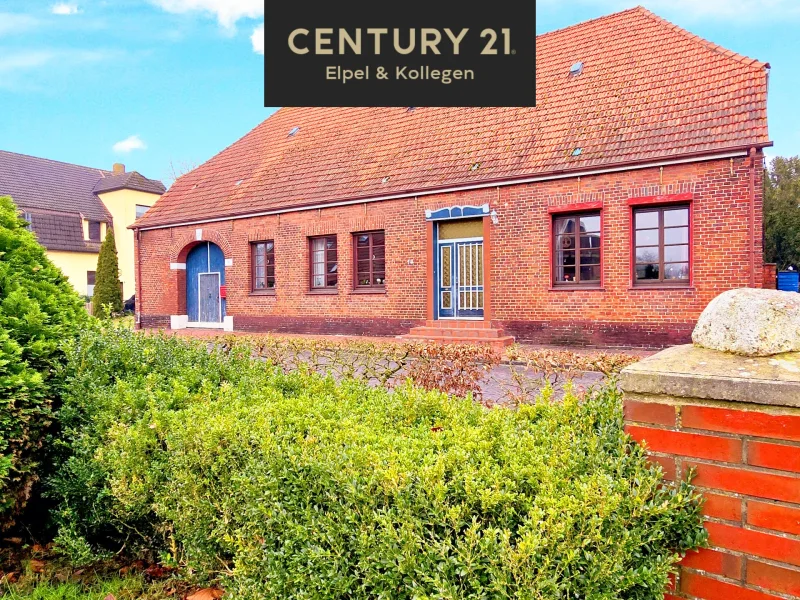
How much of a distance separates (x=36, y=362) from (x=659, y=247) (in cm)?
1276

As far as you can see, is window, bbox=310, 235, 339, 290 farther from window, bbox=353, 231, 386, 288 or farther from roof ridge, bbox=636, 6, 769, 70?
roof ridge, bbox=636, 6, 769, 70

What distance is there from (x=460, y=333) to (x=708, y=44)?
9663 mm

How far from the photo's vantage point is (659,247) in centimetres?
1294

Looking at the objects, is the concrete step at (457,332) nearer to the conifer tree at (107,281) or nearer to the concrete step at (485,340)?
the concrete step at (485,340)

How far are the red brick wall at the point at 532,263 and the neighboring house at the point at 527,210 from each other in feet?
0.13

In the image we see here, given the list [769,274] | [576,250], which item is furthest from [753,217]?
[576,250]

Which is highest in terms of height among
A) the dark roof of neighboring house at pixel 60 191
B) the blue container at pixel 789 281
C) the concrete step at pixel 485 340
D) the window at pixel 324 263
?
the dark roof of neighboring house at pixel 60 191

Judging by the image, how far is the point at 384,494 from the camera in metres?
1.77

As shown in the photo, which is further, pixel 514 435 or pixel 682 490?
pixel 514 435

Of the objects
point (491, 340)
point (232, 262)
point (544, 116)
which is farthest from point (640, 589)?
point (232, 262)

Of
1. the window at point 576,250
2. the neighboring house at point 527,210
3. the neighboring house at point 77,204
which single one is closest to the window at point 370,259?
the neighboring house at point 527,210

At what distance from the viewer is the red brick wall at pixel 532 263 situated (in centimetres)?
1214

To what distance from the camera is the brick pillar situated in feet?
5.46

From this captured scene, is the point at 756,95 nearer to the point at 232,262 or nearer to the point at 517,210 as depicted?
the point at 517,210
